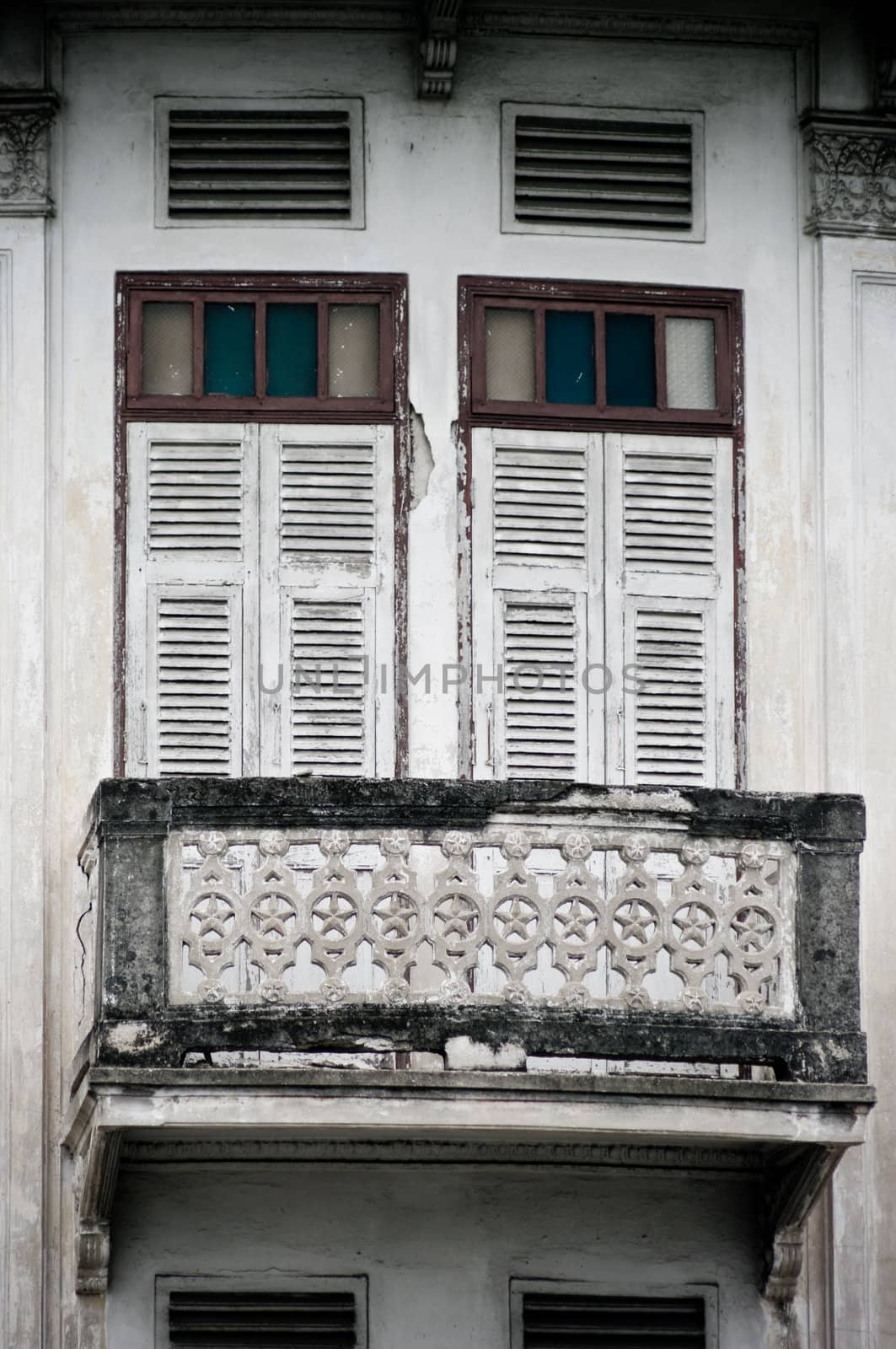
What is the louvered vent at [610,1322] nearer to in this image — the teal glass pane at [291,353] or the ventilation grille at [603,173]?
the teal glass pane at [291,353]

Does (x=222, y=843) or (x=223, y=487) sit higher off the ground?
(x=223, y=487)

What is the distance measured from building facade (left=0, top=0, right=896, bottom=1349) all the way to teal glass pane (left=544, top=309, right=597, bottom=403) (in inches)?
0.9

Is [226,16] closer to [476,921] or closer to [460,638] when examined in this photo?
[460,638]

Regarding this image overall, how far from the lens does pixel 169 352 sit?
12.1 m

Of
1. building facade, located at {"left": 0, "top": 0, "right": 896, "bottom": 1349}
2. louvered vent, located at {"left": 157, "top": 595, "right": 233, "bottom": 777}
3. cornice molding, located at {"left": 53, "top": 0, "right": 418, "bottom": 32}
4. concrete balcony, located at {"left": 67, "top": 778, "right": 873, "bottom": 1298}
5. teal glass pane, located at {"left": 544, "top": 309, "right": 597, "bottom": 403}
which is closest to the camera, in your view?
concrete balcony, located at {"left": 67, "top": 778, "right": 873, "bottom": 1298}

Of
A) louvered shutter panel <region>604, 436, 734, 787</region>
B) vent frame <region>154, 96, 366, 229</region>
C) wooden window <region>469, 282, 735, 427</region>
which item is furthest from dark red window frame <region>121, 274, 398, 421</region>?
louvered shutter panel <region>604, 436, 734, 787</region>

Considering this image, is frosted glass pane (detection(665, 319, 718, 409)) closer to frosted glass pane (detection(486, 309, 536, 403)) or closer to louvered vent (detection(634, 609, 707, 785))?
frosted glass pane (detection(486, 309, 536, 403))

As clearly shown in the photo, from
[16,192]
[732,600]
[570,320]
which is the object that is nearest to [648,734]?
[732,600]

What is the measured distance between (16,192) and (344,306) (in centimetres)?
141

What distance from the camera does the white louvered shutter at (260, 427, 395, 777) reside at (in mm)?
11773

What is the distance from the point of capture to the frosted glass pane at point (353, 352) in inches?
476

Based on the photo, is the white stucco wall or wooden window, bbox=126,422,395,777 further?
wooden window, bbox=126,422,395,777

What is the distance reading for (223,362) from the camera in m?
12.1

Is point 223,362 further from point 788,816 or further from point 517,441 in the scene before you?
point 788,816
